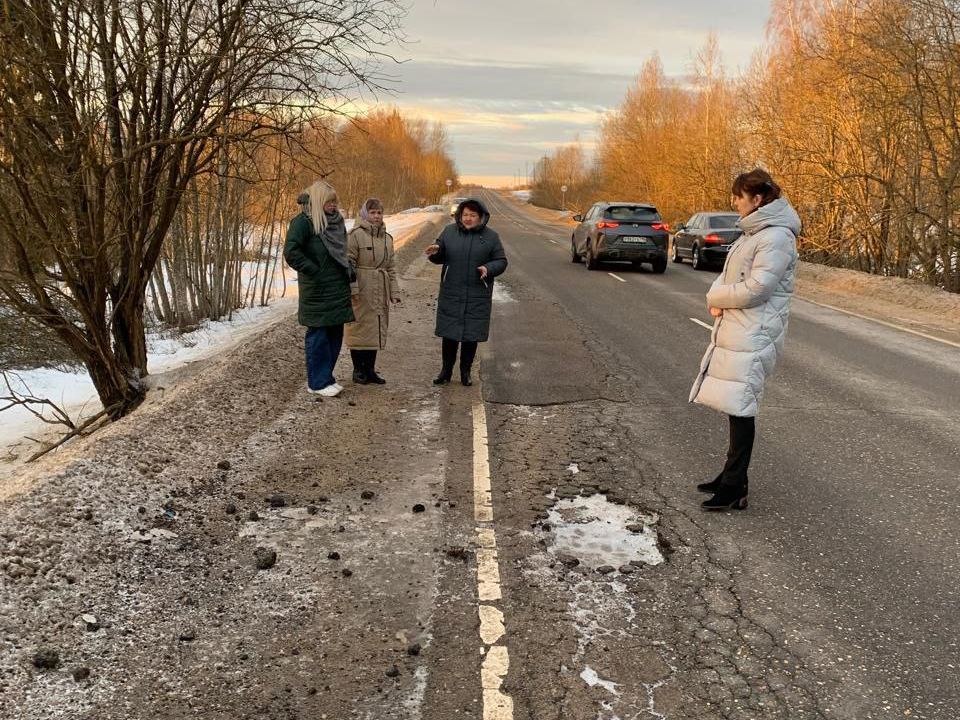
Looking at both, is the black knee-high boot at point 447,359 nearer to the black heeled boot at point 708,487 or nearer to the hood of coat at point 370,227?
the hood of coat at point 370,227

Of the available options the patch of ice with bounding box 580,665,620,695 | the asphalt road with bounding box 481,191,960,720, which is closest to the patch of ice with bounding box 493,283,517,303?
the asphalt road with bounding box 481,191,960,720

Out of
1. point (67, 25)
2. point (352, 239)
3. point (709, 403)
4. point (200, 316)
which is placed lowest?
point (200, 316)

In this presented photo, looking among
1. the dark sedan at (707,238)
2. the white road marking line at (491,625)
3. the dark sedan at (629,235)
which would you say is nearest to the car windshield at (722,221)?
the dark sedan at (707,238)

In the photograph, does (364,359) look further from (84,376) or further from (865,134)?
(865,134)

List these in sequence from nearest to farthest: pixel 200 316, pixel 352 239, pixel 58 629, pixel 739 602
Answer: pixel 58 629 → pixel 739 602 → pixel 352 239 → pixel 200 316

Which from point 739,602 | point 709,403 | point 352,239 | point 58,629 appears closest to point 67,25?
point 352,239

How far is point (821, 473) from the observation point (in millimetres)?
5094

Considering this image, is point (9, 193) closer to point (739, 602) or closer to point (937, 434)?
point (739, 602)

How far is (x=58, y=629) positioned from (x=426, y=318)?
8.42 metres

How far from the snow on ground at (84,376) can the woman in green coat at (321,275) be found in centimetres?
305

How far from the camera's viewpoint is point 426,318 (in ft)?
36.8

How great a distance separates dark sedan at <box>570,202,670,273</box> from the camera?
18.0m

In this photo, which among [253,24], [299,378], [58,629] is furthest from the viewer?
[299,378]

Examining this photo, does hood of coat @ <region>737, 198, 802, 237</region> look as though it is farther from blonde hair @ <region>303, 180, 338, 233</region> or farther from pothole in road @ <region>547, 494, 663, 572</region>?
blonde hair @ <region>303, 180, 338, 233</region>
